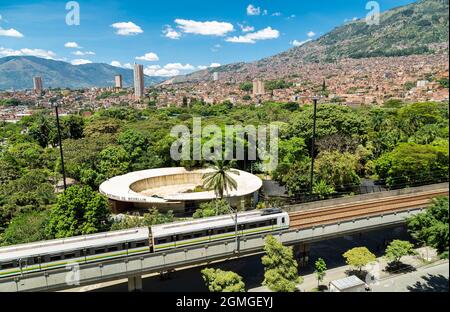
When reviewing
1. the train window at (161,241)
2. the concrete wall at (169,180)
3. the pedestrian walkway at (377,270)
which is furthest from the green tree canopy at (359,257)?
the concrete wall at (169,180)

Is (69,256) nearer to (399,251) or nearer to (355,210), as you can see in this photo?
(355,210)

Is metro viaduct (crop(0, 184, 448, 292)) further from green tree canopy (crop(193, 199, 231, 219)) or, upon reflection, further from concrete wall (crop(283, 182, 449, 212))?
green tree canopy (crop(193, 199, 231, 219))

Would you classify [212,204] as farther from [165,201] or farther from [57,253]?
[57,253]

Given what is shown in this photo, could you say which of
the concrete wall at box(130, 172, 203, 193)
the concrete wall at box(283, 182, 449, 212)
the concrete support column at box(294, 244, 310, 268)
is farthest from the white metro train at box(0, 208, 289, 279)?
the concrete wall at box(130, 172, 203, 193)

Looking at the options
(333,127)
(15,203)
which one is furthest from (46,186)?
(333,127)

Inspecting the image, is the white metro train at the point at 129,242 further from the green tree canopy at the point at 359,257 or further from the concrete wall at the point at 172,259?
the green tree canopy at the point at 359,257

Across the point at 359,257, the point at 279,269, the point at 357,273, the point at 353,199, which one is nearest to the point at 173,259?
the point at 279,269
